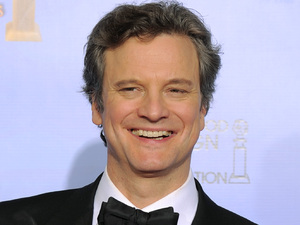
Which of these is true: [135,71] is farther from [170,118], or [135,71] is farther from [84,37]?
[84,37]

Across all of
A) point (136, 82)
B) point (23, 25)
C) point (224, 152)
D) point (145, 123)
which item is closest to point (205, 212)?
point (145, 123)

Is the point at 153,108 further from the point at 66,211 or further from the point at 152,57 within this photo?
the point at 66,211

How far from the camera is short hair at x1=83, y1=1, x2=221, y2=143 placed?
192cm

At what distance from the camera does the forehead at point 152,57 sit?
1865 mm

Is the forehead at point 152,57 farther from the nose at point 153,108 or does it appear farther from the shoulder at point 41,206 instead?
the shoulder at point 41,206

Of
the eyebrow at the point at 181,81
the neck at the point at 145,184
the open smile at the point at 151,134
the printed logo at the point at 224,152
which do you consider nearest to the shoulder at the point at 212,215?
the neck at the point at 145,184

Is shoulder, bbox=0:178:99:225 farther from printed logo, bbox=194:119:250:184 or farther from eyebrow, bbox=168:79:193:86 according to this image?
printed logo, bbox=194:119:250:184

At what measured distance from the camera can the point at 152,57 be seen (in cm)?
188

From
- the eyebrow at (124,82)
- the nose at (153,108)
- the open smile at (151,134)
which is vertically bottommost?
the open smile at (151,134)

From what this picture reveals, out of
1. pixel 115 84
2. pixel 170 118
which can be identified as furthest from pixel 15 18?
pixel 170 118

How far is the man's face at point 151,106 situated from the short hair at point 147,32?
3 cm

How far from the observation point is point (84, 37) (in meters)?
2.76

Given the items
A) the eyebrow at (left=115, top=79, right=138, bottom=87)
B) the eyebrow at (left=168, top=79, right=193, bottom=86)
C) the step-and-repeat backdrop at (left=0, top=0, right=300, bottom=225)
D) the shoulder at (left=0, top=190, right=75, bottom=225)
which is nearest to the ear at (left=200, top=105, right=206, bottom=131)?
the eyebrow at (left=168, top=79, right=193, bottom=86)

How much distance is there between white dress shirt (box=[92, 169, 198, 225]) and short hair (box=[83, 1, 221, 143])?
27 centimetres
